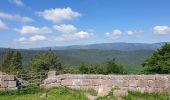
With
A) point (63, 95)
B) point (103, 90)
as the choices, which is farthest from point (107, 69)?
point (103, 90)

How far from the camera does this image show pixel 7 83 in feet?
61.9

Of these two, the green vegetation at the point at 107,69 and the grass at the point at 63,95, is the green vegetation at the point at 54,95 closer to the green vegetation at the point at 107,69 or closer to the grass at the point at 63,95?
the grass at the point at 63,95

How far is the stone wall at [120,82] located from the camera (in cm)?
1798

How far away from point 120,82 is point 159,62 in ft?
78.7

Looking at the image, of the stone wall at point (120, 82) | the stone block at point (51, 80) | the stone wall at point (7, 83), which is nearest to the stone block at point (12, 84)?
the stone wall at point (7, 83)

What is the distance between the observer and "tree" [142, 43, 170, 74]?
39578 mm

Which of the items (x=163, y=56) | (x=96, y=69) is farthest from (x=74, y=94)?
(x=96, y=69)

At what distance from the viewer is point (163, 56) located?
42688 millimetres

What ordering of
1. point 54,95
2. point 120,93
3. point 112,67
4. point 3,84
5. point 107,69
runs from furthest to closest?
point 112,67, point 107,69, point 3,84, point 54,95, point 120,93

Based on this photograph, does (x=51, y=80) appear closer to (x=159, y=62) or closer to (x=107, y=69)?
(x=159, y=62)

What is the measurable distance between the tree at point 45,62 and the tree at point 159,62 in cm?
3556

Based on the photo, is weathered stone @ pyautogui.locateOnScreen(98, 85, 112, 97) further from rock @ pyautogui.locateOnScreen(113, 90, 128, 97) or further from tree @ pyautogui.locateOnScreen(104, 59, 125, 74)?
tree @ pyautogui.locateOnScreen(104, 59, 125, 74)

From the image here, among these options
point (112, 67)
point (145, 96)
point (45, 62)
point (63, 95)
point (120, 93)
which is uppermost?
point (120, 93)

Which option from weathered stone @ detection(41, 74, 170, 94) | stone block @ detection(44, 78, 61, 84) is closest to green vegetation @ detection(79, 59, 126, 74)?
stone block @ detection(44, 78, 61, 84)
